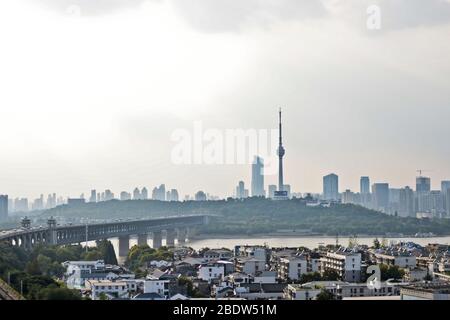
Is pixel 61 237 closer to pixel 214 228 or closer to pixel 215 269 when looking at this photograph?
pixel 214 228

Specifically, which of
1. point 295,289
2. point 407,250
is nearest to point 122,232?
point 407,250

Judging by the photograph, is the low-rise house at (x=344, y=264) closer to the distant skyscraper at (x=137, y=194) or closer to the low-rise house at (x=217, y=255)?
the low-rise house at (x=217, y=255)

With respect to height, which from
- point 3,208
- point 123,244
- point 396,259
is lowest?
point 123,244

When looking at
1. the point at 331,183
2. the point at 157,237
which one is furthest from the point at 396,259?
the point at 157,237

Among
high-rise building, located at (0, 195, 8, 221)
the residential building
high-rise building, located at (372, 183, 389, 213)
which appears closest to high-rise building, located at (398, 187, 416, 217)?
high-rise building, located at (372, 183, 389, 213)

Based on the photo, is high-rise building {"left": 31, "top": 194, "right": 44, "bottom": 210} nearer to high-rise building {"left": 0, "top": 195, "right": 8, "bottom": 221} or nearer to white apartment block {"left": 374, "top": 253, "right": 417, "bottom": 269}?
high-rise building {"left": 0, "top": 195, "right": 8, "bottom": 221}

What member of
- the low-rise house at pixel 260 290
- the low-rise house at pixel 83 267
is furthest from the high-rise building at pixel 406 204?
the low-rise house at pixel 260 290

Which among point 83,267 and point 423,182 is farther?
point 423,182

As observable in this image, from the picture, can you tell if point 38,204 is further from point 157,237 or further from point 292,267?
point 292,267
